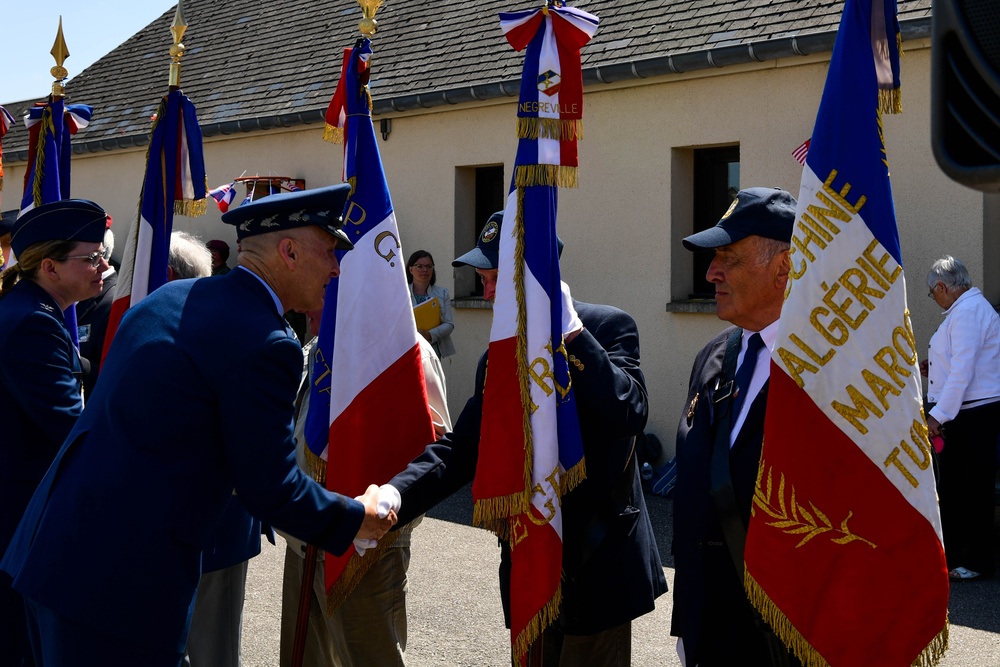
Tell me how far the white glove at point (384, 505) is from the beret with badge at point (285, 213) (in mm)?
868

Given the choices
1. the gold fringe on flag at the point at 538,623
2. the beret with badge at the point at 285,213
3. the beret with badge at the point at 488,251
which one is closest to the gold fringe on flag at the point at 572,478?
the gold fringe on flag at the point at 538,623

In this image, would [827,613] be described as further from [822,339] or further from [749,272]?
[749,272]

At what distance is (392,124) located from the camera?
1231 centimetres

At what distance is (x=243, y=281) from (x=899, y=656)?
2.05 meters

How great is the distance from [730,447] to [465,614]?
11.6ft

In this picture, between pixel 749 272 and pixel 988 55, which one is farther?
pixel 749 272

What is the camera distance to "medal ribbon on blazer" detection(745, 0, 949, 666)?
8.87ft

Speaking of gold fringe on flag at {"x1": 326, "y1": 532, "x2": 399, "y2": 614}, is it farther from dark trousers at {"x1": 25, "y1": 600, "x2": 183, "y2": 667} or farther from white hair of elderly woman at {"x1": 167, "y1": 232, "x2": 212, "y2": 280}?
white hair of elderly woman at {"x1": 167, "y1": 232, "x2": 212, "y2": 280}

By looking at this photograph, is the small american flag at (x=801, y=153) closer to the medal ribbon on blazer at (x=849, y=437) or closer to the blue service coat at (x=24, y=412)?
the medal ribbon on blazer at (x=849, y=437)

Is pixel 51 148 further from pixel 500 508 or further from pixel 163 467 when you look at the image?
pixel 500 508

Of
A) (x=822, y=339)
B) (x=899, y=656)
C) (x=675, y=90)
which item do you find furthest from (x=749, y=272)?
(x=675, y=90)

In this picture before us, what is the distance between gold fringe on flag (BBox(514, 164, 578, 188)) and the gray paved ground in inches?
112

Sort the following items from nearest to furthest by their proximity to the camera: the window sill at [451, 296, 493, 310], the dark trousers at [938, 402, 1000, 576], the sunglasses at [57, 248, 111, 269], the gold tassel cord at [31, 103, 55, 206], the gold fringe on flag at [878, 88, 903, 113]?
the gold fringe on flag at [878, 88, 903, 113]
the sunglasses at [57, 248, 111, 269]
the gold tassel cord at [31, 103, 55, 206]
the dark trousers at [938, 402, 1000, 576]
the window sill at [451, 296, 493, 310]

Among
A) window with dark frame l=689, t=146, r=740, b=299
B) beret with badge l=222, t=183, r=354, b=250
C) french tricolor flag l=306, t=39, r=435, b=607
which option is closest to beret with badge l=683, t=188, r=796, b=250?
beret with badge l=222, t=183, r=354, b=250
